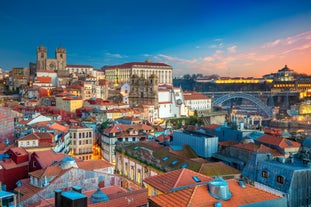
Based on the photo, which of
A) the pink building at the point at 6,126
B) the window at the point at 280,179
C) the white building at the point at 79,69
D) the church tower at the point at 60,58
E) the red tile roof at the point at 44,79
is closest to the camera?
the window at the point at 280,179

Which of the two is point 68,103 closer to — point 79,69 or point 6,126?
point 6,126

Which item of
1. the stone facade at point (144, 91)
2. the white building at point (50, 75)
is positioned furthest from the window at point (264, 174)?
the white building at point (50, 75)

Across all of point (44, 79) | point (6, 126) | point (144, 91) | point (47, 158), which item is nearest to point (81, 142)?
point (6, 126)

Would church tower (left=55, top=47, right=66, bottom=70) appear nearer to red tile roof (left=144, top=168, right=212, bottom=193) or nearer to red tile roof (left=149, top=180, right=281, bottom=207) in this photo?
red tile roof (left=144, top=168, right=212, bottom=193)

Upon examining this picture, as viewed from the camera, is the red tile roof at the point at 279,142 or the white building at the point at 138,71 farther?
the white building at the point at 138,71

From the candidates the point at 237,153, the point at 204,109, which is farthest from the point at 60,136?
the point at 204,109

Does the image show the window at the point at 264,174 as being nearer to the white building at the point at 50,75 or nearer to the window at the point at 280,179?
the window at the point at 280,179
